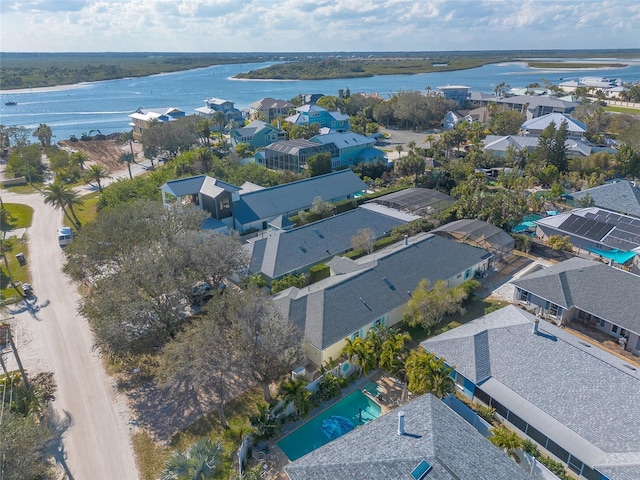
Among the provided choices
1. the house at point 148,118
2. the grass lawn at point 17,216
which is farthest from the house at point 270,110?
the grass lawn at point 17,216

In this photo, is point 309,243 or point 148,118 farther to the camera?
point 148,118

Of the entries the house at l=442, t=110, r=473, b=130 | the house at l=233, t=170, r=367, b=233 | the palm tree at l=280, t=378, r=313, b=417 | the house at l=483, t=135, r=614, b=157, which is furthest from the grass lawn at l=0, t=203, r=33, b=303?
the house at l=442, t=110, r=473, b=130

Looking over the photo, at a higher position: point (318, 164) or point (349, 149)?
point (349, 149)

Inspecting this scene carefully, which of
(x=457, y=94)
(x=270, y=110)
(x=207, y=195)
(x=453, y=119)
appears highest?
(x=457, y=94)

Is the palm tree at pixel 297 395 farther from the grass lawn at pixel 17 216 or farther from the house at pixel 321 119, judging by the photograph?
the house at pixel 321 119

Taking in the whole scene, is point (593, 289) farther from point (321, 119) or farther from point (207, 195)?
point (321, 119)

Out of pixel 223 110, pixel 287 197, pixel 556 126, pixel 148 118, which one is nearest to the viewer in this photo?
pixel 287 197

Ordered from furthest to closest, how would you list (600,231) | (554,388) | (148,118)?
(148,118)
(600,231)
(554,388)

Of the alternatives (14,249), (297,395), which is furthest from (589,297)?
(14,249)
